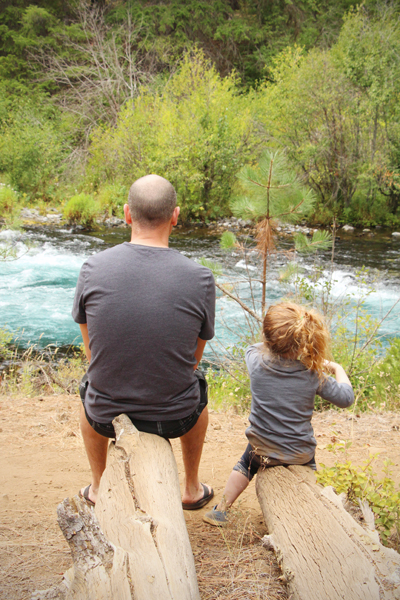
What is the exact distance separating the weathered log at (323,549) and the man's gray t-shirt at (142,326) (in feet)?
1.91

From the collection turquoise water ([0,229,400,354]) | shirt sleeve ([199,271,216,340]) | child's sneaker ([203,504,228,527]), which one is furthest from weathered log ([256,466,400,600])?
turquoise water ([0,229,400,354])

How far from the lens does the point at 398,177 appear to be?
14.9 metres

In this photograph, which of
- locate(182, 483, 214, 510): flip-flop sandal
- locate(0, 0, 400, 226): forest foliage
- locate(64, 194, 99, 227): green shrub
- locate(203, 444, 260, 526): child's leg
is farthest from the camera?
locate(0, 0, 400, 226): forest foliage

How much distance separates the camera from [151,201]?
191 cm

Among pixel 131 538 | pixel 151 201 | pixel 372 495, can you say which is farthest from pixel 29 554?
pixel 151 201

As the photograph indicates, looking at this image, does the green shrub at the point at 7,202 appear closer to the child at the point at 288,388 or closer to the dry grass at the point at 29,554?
the dry grass at the point at 29,554

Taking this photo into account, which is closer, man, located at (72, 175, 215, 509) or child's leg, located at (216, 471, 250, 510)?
man, located at (72, 175, 215, 509)

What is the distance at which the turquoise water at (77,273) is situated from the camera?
746cm

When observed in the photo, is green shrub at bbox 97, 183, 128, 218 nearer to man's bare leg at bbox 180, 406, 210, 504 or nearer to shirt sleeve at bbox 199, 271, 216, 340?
man's bare leg at bbox 180, 406, 210, 504

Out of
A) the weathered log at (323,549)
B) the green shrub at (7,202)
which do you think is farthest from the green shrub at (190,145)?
the weathered log at (323,549)

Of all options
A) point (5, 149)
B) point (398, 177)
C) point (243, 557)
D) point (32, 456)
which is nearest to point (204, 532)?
point (243, 557)

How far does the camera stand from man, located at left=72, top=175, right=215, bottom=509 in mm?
1805

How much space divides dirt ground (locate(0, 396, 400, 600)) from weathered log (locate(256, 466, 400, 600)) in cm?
9

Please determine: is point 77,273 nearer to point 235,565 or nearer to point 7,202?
point 7,202
